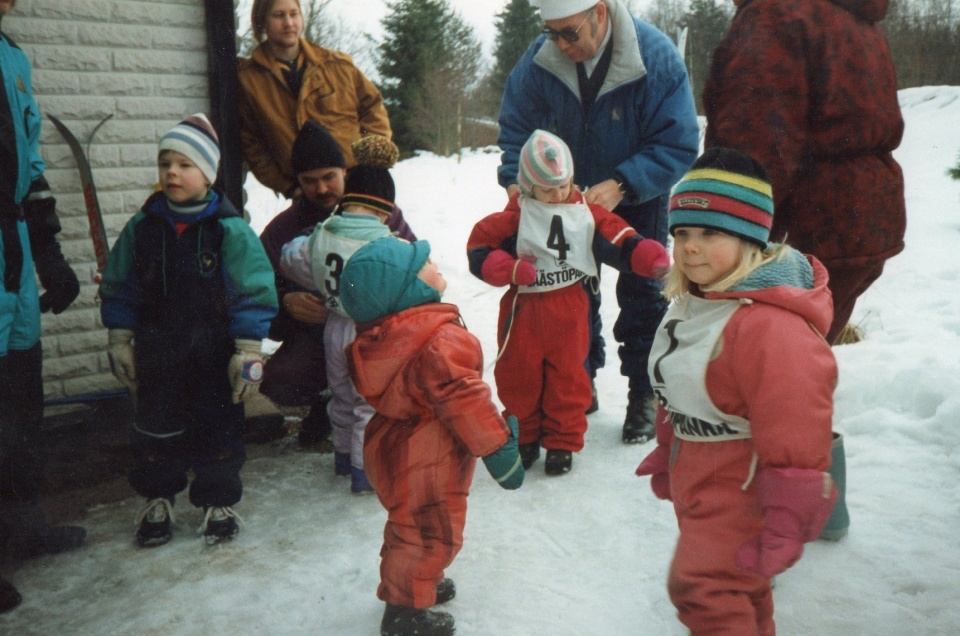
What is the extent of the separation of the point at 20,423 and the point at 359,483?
1.36m

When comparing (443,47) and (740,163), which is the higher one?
(443,47)

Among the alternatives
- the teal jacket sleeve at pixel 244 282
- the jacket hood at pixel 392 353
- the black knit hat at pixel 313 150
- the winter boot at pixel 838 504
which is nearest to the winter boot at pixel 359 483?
the teal jacket sleeve at pixel 244 282

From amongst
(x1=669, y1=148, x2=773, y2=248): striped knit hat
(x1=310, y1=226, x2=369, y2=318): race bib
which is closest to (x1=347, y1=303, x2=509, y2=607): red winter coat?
(x1=669, y1=148, x2=773, y2=248): striped knit hat

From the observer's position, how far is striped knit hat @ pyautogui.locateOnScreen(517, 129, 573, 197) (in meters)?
3.38

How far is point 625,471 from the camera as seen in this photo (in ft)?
12.3

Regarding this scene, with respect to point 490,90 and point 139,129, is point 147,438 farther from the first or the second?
point 490,90

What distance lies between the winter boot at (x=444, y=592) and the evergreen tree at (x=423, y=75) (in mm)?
24183

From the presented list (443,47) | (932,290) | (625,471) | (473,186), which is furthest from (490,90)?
(625,471)

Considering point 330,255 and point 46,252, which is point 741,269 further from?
point 46,252

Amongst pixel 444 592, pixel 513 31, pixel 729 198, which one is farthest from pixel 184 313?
pixel 513 31

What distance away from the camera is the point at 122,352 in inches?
123

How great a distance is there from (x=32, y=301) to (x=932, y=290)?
6.27 metres

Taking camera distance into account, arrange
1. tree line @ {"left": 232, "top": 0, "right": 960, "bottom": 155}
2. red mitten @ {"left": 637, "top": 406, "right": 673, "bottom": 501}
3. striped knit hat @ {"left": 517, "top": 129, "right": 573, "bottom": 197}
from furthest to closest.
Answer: tree line @ {"left": 232, "top": 0, "right": 960, "bottom": 155} → striped knit hat @ {"left": 517, "top": 129, "right": 573, "bottom": 197} → red mitten @ {"left": 637, "top": 406, "right": 673, "bottom": 501}

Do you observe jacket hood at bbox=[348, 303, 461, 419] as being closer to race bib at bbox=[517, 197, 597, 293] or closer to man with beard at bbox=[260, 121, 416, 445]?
race bib at bbox=[517, 197, 597, 293]
